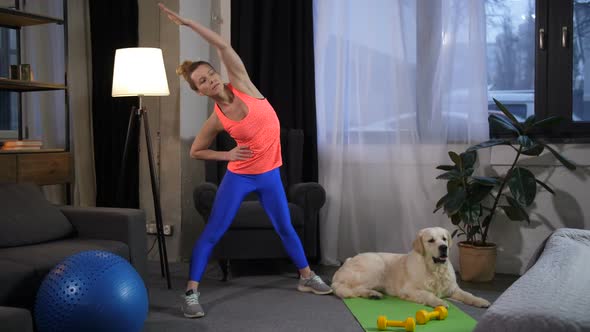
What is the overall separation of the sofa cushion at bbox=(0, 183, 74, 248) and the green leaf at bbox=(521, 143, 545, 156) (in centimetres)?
267

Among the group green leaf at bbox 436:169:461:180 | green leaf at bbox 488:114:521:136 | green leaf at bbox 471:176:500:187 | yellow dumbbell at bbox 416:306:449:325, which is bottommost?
yellow dumbbell at bbox 416:306:449:325

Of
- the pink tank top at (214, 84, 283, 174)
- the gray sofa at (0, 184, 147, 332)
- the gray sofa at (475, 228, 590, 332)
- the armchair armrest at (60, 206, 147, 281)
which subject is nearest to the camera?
the gray sofa at (475, 228, 590, 332)

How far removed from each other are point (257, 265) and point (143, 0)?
209 centimetres

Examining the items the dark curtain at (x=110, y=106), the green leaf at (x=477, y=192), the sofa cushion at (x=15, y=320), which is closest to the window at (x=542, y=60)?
the green leaf at (x=477, y=192)

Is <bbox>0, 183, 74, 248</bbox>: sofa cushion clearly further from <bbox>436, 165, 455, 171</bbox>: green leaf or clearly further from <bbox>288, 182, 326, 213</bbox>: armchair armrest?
<bbox>436, 165, 455, 171</bbox>: green leaf

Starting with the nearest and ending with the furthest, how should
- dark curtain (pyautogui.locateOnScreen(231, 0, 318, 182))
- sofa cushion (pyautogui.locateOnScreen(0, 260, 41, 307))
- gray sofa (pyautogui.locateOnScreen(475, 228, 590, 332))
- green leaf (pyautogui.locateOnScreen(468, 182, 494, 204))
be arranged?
gray sofa (pyautogui.locateOnScreen(475, 228, 590, 332)) → sofa cushion (pyautogui.locateOnScreen(0, 260, 41, 307)) → green leaf (pyautogui.locateOnScreen(468, 182, 494, 204)) → dark curtain (pyautogui.locateOnScreen(231, 0, 318, 182))

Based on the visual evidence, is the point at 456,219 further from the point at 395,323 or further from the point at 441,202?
the point at 395,323

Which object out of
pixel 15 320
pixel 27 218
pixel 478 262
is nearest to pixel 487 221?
pixel 478 262

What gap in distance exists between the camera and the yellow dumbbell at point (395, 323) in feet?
10.0

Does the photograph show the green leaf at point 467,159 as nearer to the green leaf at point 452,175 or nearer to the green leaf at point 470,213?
the green leaf at point 452,175

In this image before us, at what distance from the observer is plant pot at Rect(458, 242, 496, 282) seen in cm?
418

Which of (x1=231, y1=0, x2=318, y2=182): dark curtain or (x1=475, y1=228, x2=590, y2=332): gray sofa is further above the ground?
(x1=231, y1=0, x2=318, y2=182): dark curtain

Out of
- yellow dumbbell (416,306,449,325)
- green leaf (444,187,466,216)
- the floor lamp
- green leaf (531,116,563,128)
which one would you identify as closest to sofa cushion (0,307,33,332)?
yellow dumbbell (416,306,449,325)

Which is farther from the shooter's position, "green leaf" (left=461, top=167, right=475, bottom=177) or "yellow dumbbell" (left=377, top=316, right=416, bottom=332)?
"green leaf" (left=461, top=167, right=475, bottom=177)
